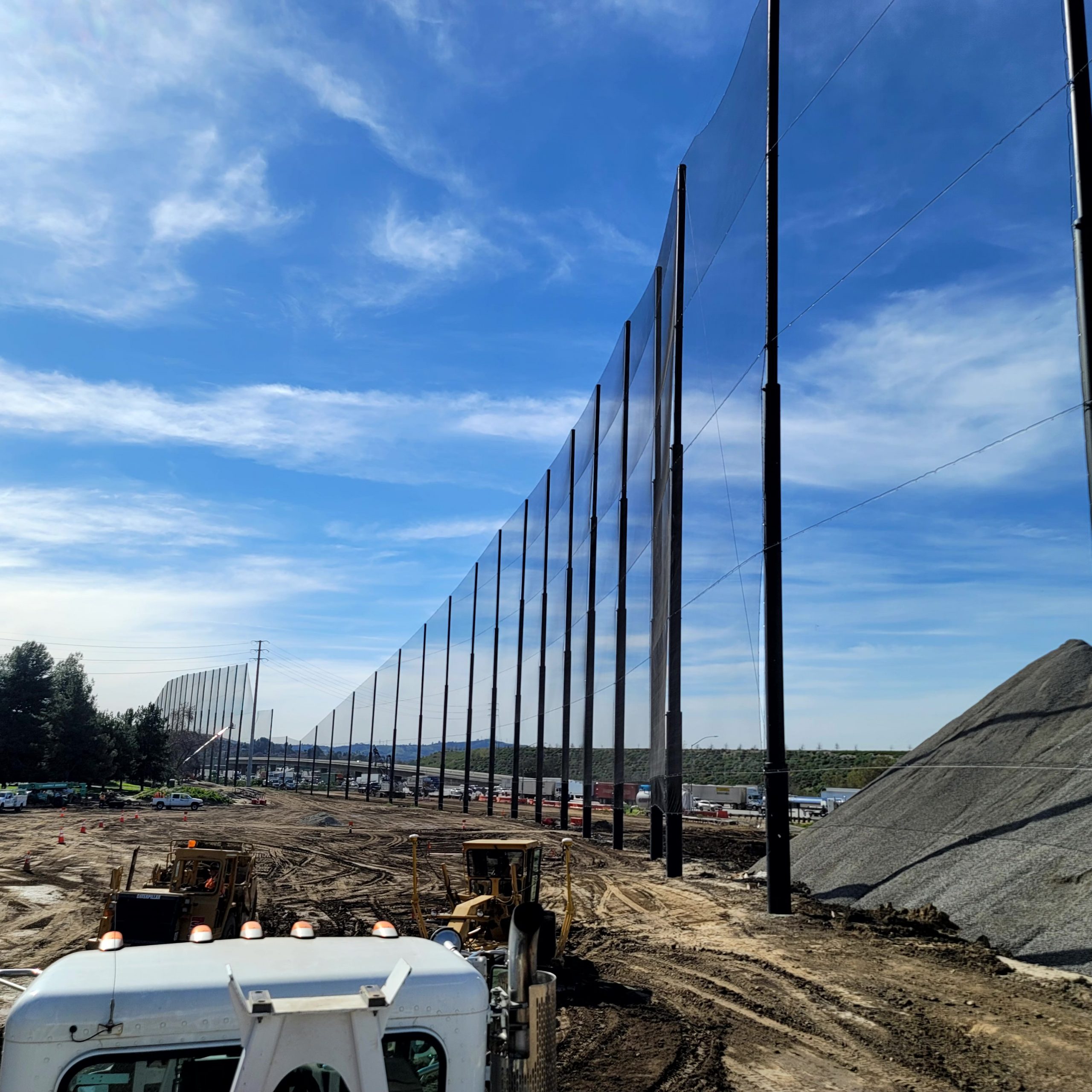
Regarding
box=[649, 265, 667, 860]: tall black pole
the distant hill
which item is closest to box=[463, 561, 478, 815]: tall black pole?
the distant hill

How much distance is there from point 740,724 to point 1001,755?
17.9 ft

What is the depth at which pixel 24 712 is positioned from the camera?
77.2m

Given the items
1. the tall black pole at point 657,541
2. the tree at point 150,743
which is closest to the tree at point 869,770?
the tall black pole at point 657,541

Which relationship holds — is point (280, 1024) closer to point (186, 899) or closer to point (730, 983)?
point (730, 983)

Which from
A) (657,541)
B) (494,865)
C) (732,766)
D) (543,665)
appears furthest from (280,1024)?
(543,665)

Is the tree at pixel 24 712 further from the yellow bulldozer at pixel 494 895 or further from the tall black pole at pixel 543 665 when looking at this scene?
the yellow bulldozer at pixel 494 895

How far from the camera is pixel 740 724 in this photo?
2155cm

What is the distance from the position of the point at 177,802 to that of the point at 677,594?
53171 mm

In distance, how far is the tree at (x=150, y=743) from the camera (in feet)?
311

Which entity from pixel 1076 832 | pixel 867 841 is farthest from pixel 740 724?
pixel 1076 832

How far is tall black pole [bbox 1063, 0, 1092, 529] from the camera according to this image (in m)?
11.7

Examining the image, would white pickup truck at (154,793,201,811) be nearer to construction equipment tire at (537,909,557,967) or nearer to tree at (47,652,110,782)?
tree at (47,652,110,782)

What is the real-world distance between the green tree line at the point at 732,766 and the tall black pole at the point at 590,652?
53 centimetres

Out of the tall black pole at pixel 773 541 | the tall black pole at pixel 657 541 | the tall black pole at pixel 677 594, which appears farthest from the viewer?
the tall black pole at pixel 657 541
